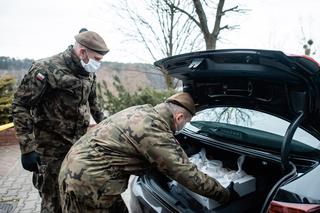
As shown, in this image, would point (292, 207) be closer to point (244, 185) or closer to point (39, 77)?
point (244, 185)

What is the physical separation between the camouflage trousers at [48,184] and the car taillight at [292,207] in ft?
6.99

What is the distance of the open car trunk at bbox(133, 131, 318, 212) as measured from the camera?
2086 mm

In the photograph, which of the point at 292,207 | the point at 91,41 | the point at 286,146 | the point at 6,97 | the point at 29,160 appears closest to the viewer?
the point at 292,207

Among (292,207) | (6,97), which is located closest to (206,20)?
(6,97)

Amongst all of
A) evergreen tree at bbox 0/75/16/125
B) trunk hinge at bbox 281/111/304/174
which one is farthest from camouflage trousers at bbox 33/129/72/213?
evergreen tree at bbox 0/75/16/125

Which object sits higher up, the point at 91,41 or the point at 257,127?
the point at 91,41

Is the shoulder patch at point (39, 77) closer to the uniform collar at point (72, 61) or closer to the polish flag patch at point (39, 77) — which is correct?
the polish flag patch at point (39, 77)

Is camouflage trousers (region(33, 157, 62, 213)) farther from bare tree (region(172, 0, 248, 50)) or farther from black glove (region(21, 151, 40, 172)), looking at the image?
bare tree (region(172, 0, 248, 50))

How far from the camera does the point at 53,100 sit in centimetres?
305

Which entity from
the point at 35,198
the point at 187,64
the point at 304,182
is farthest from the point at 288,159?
the point at 35,198

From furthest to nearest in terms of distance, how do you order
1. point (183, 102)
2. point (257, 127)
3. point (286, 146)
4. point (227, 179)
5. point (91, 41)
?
point (91, 41) < point (257, 127) < point (227, 179) < point (183, 102) < point (286, 146)

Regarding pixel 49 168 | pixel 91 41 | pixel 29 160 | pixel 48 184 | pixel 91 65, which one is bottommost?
pixel 48 184

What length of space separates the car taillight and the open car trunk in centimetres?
25

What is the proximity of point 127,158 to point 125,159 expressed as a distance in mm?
13
